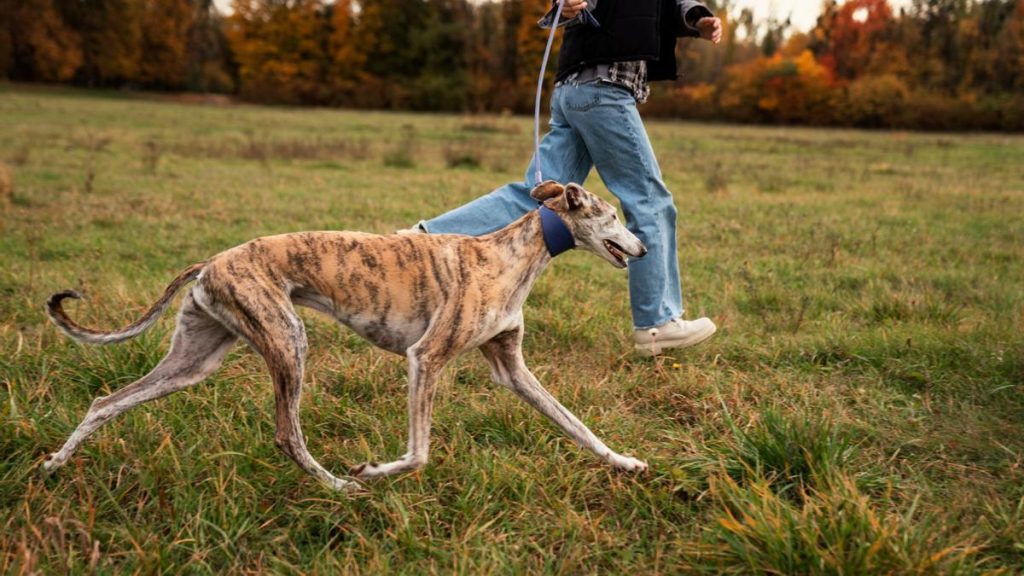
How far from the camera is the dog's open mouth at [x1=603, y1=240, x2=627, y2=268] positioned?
365cm

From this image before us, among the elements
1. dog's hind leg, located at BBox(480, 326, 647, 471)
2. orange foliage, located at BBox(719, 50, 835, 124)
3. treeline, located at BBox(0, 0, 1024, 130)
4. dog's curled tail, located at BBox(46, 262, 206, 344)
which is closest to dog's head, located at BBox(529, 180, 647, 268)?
dog's hind leg, located at BBox(480, 326, 647, 471)

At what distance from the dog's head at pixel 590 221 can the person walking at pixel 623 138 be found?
91 cm

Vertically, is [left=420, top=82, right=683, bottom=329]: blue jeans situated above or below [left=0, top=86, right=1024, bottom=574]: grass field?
above

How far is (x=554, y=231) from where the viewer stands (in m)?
3.55

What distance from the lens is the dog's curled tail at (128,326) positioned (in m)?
3.24

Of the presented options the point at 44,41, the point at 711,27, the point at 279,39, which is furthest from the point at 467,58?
the point at 711,27

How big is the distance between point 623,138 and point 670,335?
1288 millimetres

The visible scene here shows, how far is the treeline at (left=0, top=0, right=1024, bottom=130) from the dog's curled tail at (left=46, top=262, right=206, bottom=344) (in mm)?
53106

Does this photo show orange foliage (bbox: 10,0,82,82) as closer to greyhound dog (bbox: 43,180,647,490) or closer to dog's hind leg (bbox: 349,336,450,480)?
greyhound dog (bbox: 43,180,647,490)

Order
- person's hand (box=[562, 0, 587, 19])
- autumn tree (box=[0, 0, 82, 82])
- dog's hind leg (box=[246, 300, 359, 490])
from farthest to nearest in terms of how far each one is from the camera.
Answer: autumn tree (box=[0, 0, 82, 82])
person's hand (box=[562, 0, 587, 19])
dog's hind leg (box=[246, 300, 359, 490])

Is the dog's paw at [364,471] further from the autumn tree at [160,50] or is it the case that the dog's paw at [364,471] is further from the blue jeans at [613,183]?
the autumn tree at [160,50]

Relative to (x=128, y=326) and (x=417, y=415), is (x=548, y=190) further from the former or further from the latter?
(x=128, y=326)

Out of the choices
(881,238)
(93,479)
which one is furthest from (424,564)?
(881,238)

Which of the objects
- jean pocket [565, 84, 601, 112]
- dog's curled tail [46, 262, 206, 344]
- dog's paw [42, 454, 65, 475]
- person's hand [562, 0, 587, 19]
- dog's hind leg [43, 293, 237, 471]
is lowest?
dog's paw [42, 454, 65, 475]
